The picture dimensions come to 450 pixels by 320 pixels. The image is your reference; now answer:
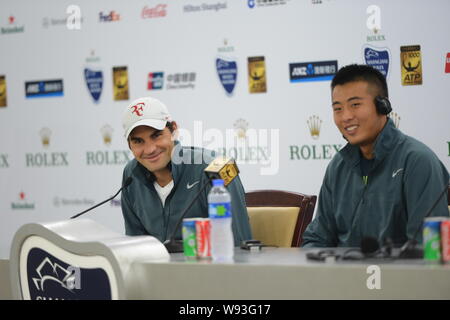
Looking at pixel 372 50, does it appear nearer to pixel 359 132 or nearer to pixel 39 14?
pixel 359 132

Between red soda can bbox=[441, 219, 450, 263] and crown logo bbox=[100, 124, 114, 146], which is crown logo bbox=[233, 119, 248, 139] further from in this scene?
red soda can bbox=[441, 219, 450, 263]

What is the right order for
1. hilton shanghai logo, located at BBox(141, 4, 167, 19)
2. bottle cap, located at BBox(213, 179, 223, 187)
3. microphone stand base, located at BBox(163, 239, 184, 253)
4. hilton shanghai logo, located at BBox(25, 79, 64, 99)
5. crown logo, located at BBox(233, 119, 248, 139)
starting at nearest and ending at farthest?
bottle cap, located at BBox(213, 179, 223, 187) < microphone stand base, located at BBox(163, 239, 184, 253) < crown logo, located at BBox(233, 119, 248, 139) < hilton shanghai logo, located at BBox(141, 4, 167, 19) < hilton shanghai logo, located at BBox(25, 79, 64, 99)

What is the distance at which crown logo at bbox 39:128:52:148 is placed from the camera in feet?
→ 16.7

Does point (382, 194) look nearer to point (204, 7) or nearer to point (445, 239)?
point (445, 239)

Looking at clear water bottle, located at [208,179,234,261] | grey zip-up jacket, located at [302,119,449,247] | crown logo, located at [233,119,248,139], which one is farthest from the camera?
crown logo, located at [233,119,248,139]

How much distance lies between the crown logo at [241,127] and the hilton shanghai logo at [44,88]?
4.76 ft

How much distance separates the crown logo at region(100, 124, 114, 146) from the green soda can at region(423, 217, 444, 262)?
3.43 meters

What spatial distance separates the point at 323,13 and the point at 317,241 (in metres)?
1.93

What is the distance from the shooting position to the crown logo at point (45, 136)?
5.10 metres

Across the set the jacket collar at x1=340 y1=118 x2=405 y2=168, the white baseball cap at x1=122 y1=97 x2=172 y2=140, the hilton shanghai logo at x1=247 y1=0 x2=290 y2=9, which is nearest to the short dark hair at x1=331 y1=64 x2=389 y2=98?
the jacket collar at x1=340 y1=118 x2=405 y2=168

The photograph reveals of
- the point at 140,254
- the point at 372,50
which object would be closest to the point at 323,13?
the point at 372,50

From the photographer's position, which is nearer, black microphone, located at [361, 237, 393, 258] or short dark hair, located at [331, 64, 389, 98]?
black microphone, located at [361, 237, 393, 258]

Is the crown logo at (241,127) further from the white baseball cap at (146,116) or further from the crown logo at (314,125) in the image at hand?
the white baseball cap at (146,116)

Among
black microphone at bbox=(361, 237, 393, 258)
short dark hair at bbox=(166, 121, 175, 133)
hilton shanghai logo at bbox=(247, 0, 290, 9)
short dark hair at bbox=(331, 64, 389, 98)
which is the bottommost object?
black microphone at bbox=(361, 237, 393, 258)
